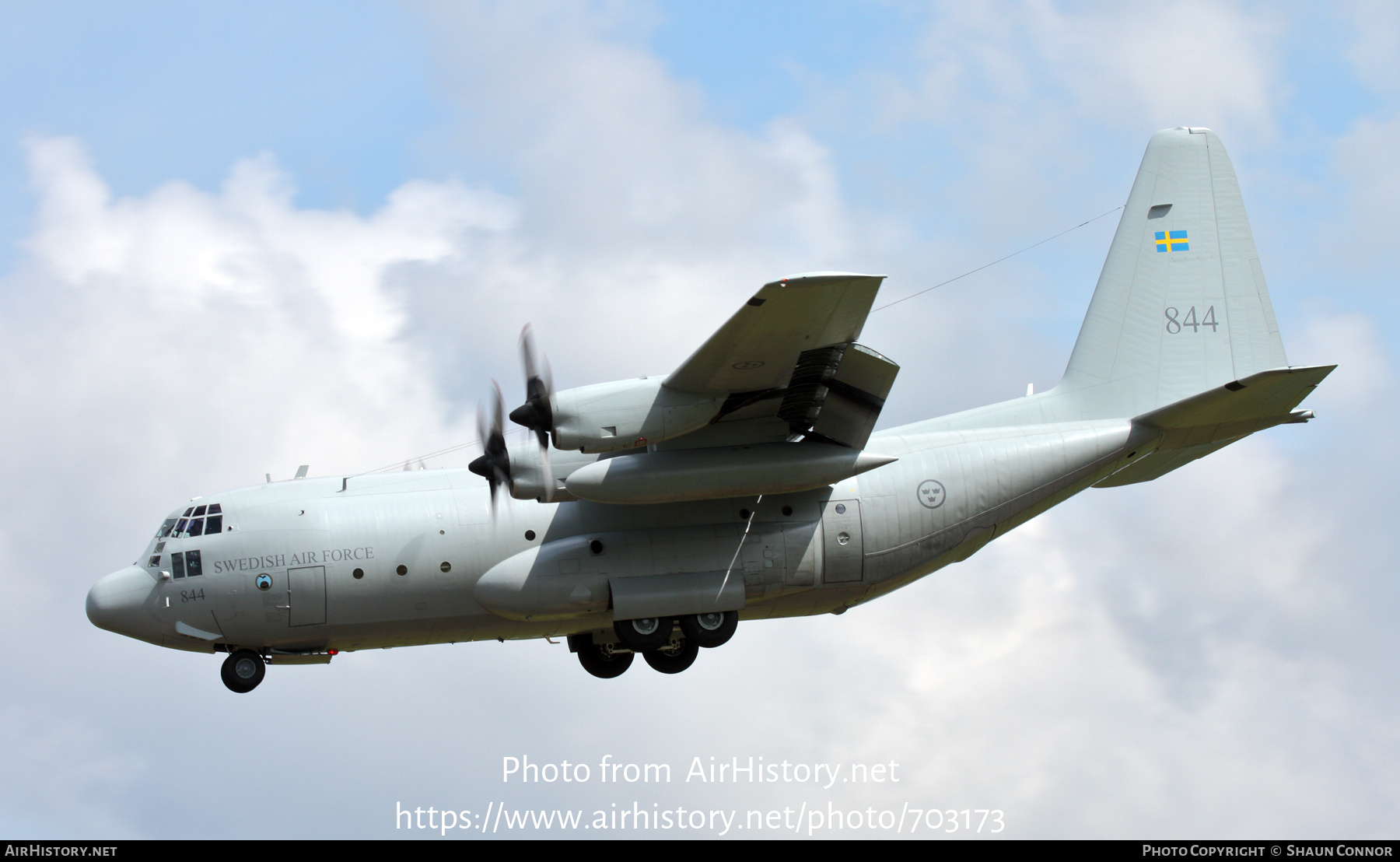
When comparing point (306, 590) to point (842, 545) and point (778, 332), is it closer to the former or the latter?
point (842, 545)

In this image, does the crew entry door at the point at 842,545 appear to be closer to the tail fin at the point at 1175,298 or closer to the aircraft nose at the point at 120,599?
the tail fin at the point at 1175,298

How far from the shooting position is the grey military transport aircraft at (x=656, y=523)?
57.0 ft

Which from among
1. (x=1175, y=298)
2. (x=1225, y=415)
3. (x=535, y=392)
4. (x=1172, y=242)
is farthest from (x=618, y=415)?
(x=1172, y=242)

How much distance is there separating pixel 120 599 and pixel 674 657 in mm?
7804

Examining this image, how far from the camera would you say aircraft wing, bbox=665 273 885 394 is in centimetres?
1441

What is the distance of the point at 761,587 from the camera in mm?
18531

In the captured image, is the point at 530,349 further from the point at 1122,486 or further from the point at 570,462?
the point at 1122,486

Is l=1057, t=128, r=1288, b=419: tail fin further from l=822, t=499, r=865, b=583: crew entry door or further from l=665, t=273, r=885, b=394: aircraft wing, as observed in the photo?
l=665, t=273, r=885, b=394: aircraft wing

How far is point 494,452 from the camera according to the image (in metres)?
17.7

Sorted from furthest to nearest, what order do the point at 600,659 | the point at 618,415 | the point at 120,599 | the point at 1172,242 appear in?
the point at 1172,242, the point at 600,659, the point at 120,599, the point at 618,415

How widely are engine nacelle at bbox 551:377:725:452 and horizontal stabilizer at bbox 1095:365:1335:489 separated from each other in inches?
295

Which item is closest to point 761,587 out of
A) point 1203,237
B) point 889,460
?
point 889,460

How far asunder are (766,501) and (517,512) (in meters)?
3.48

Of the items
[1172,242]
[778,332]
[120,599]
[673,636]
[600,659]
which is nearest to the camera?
[778,332]
